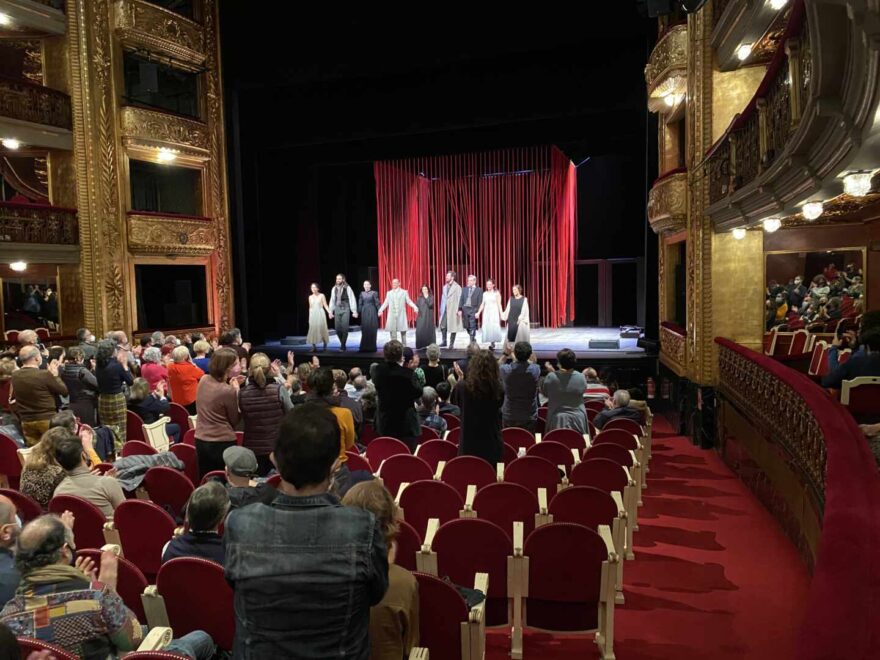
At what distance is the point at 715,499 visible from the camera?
625 centimetres

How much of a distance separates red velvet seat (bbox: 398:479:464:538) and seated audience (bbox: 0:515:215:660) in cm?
186

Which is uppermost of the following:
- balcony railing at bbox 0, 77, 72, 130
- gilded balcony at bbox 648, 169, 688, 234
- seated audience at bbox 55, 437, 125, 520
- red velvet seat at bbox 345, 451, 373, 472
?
balcony railing at bbox 0, 77, 72, 130

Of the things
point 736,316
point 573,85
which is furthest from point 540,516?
point 573,85

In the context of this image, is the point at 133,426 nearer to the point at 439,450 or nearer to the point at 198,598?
the point at 439,450

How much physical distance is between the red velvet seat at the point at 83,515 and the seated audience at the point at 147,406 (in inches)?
123

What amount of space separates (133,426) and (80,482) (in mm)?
3182

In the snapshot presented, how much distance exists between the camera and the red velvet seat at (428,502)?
3879 mm

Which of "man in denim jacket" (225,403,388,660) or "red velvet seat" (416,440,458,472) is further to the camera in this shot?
"red velvet seat" (416,440,458,472)

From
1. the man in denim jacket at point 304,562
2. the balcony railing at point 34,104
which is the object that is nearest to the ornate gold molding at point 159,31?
the balcony railing at point 34,104

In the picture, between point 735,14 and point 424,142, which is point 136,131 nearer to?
point 424,142

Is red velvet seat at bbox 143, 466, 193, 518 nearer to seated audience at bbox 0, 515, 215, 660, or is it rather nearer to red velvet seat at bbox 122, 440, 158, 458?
red velvet seat at bbox 122, 440, 158, 458

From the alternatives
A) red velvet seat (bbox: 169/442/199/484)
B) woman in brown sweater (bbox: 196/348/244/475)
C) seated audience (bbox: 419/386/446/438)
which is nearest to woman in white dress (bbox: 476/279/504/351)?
seated audience (bbox: 419/386/446/438)

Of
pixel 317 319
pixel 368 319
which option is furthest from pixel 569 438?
pixel 317 319

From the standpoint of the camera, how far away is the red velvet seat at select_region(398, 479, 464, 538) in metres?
3.88
